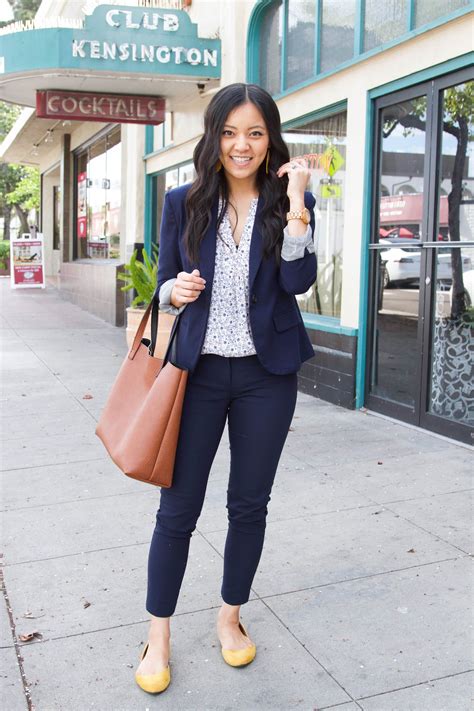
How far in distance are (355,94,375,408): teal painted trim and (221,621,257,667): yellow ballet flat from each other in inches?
166

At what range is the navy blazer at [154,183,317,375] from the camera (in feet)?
8.65

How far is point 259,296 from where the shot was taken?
8.74ft

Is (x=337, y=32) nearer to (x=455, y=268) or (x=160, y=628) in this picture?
(x=455, y=268)

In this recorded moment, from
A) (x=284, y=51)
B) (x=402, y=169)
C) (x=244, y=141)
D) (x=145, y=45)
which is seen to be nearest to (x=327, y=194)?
(x=402, y=169)

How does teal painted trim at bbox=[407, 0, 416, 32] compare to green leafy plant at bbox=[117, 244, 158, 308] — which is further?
green leafy plant at bbox=[117, 244, 158, 308]

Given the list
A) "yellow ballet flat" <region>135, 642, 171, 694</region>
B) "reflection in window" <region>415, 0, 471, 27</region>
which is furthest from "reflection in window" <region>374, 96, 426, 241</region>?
"yellow ballet flat" <region>135, 642, 171, 694</region>

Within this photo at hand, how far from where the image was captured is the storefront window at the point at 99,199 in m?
14.8

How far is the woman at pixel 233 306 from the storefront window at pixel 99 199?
12.0 m

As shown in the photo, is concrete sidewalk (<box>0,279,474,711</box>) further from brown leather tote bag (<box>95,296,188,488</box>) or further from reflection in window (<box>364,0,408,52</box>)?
reflection in window (<box>364,0,408,52</box>)

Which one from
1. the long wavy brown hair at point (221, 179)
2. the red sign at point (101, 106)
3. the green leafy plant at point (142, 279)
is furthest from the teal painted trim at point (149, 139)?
the long wavy brown hair at point (221, 179)

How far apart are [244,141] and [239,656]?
1.80m

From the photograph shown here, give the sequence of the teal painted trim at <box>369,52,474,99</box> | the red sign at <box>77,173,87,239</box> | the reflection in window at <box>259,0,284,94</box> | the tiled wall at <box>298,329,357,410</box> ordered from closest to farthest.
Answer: the teal painted trim at <box>369,52,474,99</box>
the tiled wall at <box>298,329,357,410</box>
the reflection in window at <box>259,0,284,94</box>
the red sign at <box>77,173,87,239</box>

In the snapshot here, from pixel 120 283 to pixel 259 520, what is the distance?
35.8ft

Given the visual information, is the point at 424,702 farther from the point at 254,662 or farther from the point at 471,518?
the point at 471,518
